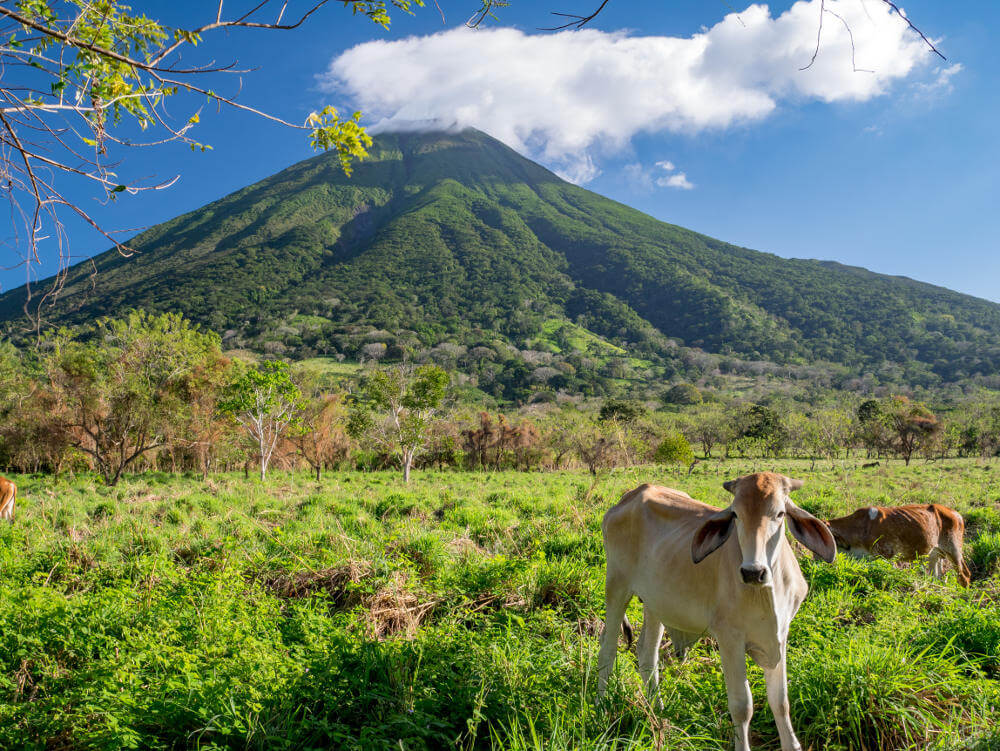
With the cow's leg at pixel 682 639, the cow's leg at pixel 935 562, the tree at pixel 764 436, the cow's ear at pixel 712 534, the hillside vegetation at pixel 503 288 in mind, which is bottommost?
the tree at pixel 764 436

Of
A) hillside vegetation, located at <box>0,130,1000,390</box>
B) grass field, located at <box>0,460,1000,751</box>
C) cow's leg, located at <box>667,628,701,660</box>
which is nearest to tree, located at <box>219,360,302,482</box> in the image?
grass field, located at <box>0,460,1000,751</box>

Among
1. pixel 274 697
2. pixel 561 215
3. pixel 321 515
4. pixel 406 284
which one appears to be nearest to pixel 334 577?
pixel 274 697

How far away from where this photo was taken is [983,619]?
415cm

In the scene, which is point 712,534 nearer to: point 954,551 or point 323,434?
point 954,551

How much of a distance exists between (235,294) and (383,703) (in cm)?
14175

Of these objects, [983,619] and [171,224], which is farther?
[171,224]

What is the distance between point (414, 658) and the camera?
12.2 ft

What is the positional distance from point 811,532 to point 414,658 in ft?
9.53

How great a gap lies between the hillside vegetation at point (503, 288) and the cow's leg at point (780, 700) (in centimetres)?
10326

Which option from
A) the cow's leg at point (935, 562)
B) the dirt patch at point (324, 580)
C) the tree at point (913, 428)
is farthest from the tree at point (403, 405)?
the tree at point (913, 428)

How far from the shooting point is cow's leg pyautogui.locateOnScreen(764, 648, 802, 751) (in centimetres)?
275

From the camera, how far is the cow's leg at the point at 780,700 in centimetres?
275

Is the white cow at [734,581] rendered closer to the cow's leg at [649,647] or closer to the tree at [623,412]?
the cow's leg at [649,647]

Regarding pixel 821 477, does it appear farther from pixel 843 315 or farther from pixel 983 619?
pixel 843 315
